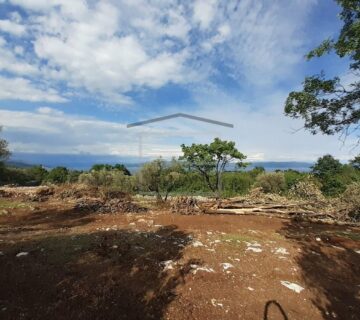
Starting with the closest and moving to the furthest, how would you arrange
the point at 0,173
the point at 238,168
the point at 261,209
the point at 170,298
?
the point at 170,298 < the point at 261,209 < the point at 238,168 < the point at 0,173

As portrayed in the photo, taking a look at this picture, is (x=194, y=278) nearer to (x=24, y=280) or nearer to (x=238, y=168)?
(x=24, y=280)

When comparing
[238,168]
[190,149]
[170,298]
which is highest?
[190,149]

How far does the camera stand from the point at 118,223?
9.48 meters

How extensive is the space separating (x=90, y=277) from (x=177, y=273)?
1.50 meters

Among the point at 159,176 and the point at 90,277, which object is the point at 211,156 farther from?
the point at 90,277

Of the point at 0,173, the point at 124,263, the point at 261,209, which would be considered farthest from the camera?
the point at 0,173

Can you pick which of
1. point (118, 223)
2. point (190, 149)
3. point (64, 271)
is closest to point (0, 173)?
point (190, 149)

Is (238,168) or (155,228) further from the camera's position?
(238,168)

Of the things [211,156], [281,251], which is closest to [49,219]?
[281,251]

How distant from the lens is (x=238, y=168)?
23.2m

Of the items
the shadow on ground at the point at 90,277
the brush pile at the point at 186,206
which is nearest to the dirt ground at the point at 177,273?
the shadow on ground at the point at 90,277

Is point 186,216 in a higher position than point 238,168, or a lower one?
lower

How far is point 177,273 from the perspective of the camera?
5.53 metres

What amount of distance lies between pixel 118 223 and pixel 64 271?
4080 millimetres
